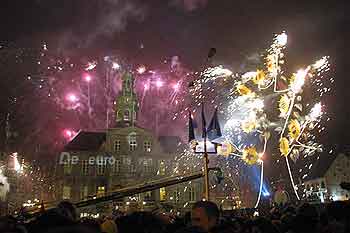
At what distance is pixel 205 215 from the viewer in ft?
15.5

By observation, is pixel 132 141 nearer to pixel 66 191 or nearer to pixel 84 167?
pixel 84 167

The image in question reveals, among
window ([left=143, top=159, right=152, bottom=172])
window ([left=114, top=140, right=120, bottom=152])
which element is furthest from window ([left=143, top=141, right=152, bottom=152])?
window ([left=114, top=140, right=120, bottom=152])

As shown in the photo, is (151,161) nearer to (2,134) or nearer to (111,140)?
(111,140)

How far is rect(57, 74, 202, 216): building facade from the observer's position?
56719 mm

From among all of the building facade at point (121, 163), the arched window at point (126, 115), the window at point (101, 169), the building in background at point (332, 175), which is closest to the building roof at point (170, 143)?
the building facade at point (121, 163)

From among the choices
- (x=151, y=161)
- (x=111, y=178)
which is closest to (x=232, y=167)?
(x=151, y=161)

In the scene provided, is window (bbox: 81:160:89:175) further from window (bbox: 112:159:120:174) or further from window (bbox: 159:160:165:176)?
window (bbox: 159:160:165:176)

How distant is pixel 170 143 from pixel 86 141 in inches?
566

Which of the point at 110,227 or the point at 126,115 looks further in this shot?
the point at 126,115

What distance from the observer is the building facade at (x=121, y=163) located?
5672 centimetres

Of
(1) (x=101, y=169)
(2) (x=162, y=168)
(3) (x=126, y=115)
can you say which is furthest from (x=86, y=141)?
(2) (x=162, y=168)

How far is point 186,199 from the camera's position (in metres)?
57.8

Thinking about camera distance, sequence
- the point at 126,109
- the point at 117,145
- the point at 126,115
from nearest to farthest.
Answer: the point at 117,145
the point at 126,115
the point at 126,109

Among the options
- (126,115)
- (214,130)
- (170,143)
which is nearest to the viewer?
(214,130)
